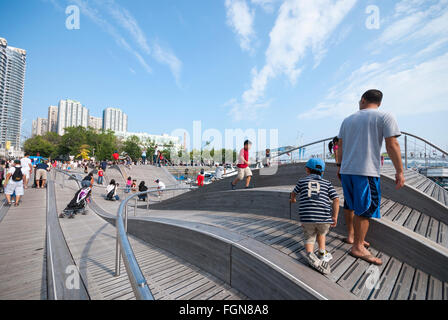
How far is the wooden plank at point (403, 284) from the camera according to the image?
→ 1888 mm

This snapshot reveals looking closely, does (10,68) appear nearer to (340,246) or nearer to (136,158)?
(136,158)

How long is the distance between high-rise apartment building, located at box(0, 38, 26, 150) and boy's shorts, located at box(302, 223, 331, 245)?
4417 inches

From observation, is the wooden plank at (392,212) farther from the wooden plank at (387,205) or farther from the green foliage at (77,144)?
the green foliage at (77,144)

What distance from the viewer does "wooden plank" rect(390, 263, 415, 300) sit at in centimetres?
189

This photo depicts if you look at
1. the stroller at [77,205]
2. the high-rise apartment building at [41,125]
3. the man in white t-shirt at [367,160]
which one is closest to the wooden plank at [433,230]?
the man in white t-shirt at [367,160]

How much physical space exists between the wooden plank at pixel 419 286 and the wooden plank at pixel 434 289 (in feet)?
0.11

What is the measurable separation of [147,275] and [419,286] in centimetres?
331

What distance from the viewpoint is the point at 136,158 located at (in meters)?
67.8

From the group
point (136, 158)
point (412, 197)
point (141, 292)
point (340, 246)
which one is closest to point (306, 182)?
point (340, 246)

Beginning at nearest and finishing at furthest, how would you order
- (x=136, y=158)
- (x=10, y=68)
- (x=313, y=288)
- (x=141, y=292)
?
(x=141, y=292) < (x=313, y=288) < (x=136, y=158) < (x=10, y=68)

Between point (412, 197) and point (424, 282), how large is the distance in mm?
2238

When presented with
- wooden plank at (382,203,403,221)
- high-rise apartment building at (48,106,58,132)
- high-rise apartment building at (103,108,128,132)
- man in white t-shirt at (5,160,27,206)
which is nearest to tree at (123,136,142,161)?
man in white t-shirt at (5,160,27,206)

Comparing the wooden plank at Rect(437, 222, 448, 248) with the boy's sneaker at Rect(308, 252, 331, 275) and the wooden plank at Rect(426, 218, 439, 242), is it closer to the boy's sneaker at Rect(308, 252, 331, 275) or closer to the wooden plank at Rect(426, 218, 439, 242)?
the wooden plank at Rect(426, 218, 439, 242)

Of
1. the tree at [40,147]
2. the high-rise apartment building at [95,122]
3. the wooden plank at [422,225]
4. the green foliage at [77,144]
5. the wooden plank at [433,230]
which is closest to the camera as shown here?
the wooden plank at [433,230]
